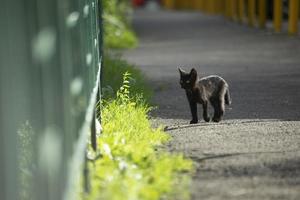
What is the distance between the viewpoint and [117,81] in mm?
11039

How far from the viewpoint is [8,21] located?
18.3ft

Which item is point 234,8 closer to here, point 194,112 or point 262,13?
point 262,13

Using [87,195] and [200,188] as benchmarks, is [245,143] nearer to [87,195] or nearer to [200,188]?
[200,188]

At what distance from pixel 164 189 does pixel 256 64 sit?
401 inches

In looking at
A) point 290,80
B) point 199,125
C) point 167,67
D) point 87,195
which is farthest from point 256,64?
point 87,195

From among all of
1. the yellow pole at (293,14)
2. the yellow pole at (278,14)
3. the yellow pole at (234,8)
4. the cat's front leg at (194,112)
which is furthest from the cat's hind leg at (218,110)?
the yellow pole at (234,8)

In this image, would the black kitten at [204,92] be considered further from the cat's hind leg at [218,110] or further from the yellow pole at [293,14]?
the yellow pole at [293,14]

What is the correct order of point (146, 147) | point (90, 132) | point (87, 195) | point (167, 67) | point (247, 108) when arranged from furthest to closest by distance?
point (167, 67), point (247, 108), point (146, 147), point (90, 132), point (87, 195)

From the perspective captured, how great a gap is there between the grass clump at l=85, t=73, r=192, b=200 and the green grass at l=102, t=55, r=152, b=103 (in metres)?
1.60

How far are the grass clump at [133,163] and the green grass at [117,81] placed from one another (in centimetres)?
160

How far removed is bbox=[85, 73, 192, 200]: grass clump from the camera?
5094mm

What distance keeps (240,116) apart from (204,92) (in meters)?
0.65

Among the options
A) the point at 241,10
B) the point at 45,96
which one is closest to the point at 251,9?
the point at 241,10

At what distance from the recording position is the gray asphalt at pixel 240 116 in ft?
19.6
